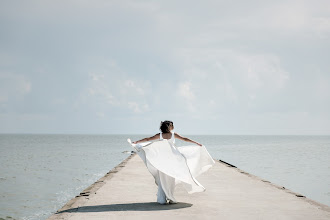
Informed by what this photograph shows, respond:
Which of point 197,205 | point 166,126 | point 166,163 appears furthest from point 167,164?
point 197,205

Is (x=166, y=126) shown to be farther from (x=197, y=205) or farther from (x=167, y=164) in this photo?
(x=197, y=205)

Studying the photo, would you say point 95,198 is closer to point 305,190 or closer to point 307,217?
point 307,217

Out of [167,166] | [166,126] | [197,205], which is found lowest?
[197,205]

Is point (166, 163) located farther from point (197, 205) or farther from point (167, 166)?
point (197, 205)

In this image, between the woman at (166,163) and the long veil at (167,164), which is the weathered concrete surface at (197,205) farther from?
the long veil at (167,164)

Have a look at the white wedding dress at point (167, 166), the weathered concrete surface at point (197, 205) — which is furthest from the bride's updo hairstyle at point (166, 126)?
the weathered concrete surface at point (197, 205)

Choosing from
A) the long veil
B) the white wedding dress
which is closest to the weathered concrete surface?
the white wedding dress

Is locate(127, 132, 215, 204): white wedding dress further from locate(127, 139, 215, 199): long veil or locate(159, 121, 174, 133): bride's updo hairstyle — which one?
locate(159, 121, 174, 133): bride's updo hairstyle

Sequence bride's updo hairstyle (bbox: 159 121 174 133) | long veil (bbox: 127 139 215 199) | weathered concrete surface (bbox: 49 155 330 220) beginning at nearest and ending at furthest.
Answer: weathered concrete surface (bbox: 49 155 330 220), long veil (bbox: 127 139 215 199), bride's updo hairstyle (bbox: 159 121 174 133)

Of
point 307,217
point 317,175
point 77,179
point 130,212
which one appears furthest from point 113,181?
point 317,175

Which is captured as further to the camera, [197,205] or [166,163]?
[197,205]

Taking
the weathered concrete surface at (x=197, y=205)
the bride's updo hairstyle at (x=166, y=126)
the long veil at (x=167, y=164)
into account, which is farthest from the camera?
the bride's updo hairstyle at (x=166, y=126)

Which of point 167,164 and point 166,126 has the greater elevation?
point 166,126

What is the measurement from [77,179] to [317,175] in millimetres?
16490
